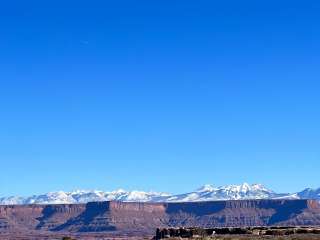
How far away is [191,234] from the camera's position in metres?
99.6

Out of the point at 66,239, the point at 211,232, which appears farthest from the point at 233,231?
the point at 66,239

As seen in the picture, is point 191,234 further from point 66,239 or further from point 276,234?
point 66,239

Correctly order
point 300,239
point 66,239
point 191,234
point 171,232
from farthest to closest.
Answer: point 66,239 < point 171,232 < point 191,234 < point 300,239

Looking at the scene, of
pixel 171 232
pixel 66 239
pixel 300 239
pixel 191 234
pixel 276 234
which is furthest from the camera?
pixel 66 239

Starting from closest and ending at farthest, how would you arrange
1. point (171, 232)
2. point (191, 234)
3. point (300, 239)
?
point (300, 239), point (191, 234), point (171, 232)

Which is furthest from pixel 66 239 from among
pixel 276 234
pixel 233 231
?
pixel 276 234

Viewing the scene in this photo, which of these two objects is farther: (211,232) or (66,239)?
(66,239)

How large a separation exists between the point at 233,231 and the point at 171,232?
9816 mm

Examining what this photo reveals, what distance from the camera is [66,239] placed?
421 feet

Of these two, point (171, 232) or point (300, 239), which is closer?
point (300, 239)

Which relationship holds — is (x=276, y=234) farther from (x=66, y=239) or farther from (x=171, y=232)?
(x=66, y=239)

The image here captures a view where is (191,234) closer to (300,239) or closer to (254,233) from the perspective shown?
(254,233)

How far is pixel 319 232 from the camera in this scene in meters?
91.8

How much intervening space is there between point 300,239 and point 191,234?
23054mm
